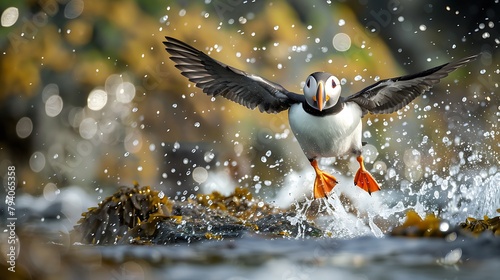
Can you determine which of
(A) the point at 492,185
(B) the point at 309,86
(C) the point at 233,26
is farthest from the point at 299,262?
(C) the point at 233,26

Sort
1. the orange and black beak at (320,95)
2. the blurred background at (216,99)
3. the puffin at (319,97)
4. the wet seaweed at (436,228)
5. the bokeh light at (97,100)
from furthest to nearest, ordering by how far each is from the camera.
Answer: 1. the bokeh light at (97,100)
2. the blurred background at (216,99)
3. the puffin at (319,97)
4. the orange and black beak at (320,95)
5. the wet seaweed at (436,228)

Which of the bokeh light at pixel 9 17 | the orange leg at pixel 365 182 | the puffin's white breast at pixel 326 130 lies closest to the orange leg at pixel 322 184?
the orange leg at pixel 365 182

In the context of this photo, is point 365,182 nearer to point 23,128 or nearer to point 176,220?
point 176,220

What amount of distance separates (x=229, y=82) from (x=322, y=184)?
0.82 meters

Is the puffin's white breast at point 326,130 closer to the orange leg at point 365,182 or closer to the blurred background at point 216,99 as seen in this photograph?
the orange leg at point 365,182

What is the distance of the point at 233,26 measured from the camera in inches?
328

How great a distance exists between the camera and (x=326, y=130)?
3.56 metres

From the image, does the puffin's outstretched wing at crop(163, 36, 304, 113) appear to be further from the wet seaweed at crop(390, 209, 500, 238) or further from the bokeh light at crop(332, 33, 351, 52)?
the bokeh light at crop(332, 33, 351, 52)

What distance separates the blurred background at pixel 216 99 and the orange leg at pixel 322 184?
2998 mm

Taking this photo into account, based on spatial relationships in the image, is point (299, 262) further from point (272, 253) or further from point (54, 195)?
point (54, 195)

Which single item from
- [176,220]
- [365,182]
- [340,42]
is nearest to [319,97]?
[365,182]

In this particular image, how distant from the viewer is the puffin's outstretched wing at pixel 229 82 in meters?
3.75

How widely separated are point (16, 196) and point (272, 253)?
4.90m

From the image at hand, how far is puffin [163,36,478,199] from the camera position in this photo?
3.55 meters
